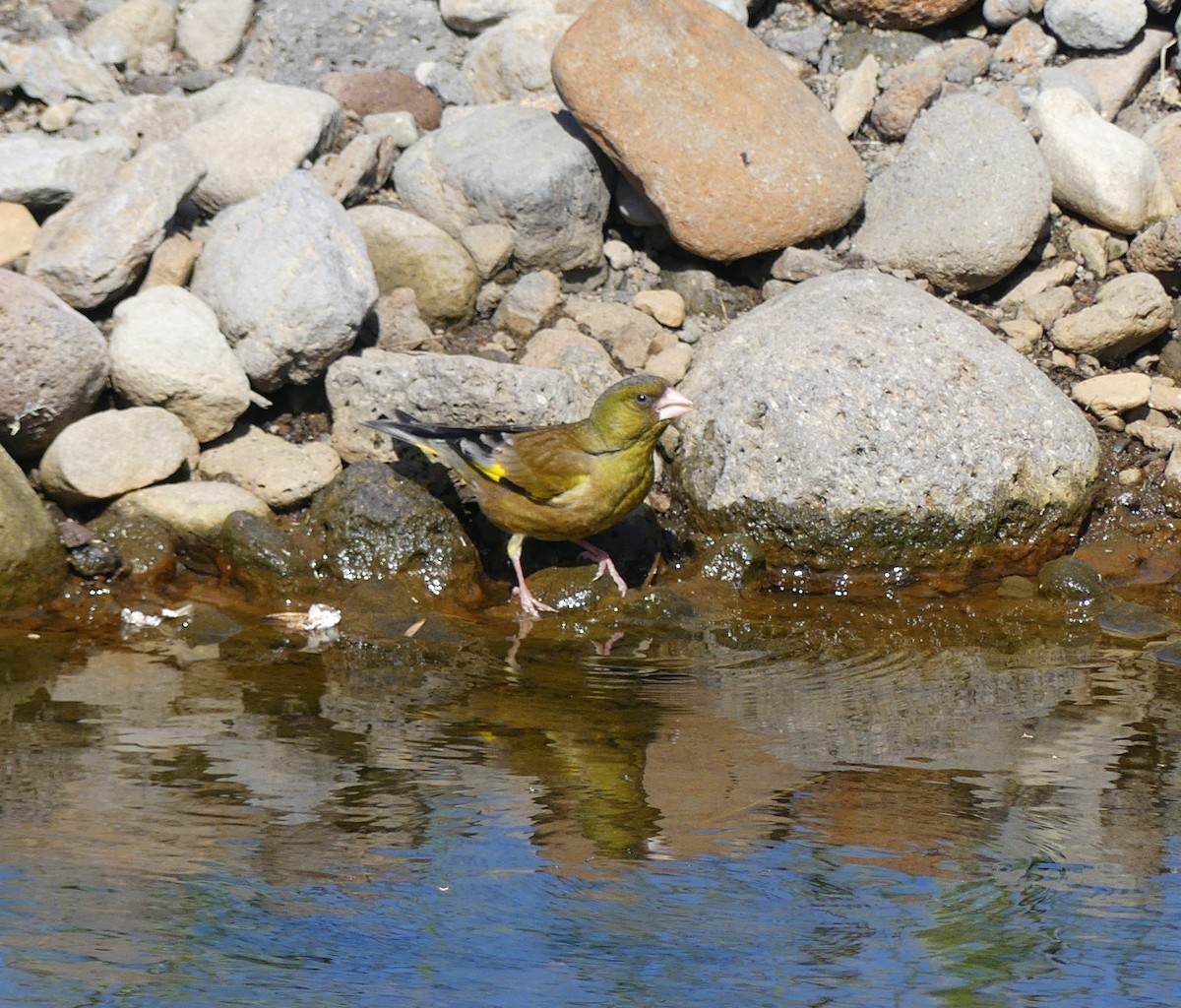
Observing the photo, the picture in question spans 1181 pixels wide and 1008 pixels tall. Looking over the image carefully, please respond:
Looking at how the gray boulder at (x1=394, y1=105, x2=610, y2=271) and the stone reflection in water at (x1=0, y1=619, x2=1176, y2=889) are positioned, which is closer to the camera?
the stone reflection in water at (x1=0, y1=619, x2=1176, y2=889)

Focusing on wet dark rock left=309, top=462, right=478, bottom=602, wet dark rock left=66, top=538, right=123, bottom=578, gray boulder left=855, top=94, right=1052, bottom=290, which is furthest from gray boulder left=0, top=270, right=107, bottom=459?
gray boulder left=855, top=94, right=1052, bottom=290

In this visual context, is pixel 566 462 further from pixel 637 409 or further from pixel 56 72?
pixel 56 72

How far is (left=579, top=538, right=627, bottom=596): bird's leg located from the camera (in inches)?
301

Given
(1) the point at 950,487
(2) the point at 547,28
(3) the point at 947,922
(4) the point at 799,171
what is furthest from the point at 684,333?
(3) the point at 947,922

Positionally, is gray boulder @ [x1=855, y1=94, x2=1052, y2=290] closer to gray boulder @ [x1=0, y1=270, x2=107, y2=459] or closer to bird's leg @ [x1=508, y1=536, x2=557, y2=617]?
bird's leg @ [x1=508, y1=536, x2=557, y2=617]

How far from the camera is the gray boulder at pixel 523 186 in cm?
939

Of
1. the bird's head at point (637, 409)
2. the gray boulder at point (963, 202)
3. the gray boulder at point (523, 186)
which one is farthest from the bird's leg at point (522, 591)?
the gray boulder at point (963, 202)

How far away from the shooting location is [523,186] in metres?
9.35

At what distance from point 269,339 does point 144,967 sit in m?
4.67

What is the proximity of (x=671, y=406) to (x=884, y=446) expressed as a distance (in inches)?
48.2

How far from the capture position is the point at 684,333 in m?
9.21

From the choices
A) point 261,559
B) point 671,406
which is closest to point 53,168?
point 261,559

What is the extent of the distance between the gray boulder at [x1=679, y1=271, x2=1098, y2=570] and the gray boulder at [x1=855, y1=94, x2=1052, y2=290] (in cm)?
119

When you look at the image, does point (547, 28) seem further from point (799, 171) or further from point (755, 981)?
point (755, 981)
